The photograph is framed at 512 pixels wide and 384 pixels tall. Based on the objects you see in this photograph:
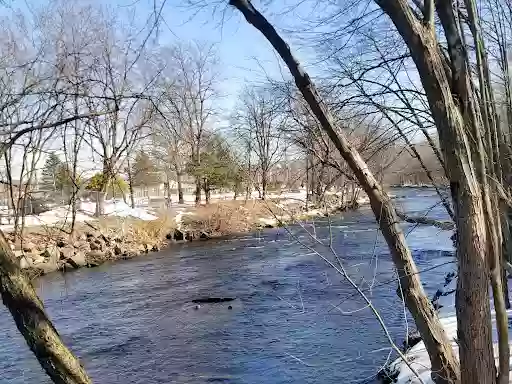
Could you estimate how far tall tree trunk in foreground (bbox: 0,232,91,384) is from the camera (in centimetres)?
211

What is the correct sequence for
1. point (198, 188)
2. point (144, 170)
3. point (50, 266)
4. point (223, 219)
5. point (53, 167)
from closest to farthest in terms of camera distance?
1. point (53, 167)
2. point (50, 266)
3. point (223, 219)
4. point (198, 188)
5. point (144, 170)

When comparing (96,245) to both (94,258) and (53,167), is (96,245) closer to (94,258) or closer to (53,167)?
(94,258)

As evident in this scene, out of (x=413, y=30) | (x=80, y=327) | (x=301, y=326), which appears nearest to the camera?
(x=413, y=30)

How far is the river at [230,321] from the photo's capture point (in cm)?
628

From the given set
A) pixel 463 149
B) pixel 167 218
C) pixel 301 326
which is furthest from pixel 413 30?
pixel 167 218

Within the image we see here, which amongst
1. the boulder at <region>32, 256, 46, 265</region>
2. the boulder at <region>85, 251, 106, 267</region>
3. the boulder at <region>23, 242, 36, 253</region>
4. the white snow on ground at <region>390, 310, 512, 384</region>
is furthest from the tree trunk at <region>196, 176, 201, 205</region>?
the white snow on ground at <region>390, 310, 512, 384</region>

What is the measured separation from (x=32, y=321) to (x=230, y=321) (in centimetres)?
684

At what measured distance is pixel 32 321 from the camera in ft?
7.02

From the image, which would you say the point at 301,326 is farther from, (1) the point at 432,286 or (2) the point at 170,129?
(2) the point at 170,129

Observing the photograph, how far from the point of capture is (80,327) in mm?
8633

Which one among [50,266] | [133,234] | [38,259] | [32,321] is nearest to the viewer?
[32,321]

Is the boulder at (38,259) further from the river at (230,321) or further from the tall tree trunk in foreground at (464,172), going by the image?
the tall tree trunk in foreground at (464,172)

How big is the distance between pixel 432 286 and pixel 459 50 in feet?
28.1

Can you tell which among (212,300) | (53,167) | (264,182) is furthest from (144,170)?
→ (264,182)
